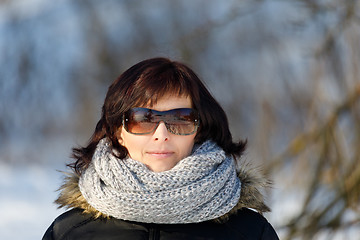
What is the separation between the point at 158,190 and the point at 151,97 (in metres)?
0.28


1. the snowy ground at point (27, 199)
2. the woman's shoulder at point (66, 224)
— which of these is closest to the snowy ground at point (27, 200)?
the snowy ground at point (27, 199)

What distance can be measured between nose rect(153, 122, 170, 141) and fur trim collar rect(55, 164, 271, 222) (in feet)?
1.03

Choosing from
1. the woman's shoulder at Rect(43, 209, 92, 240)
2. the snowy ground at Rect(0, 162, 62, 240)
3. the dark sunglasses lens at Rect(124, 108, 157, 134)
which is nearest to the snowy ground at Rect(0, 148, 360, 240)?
the snowy ground at Rect(0, 162, 62, 240)

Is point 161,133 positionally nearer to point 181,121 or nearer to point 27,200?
point 181,121

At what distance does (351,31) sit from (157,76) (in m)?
1.94

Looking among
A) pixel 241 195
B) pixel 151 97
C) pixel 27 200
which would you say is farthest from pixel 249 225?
pixel 27 200

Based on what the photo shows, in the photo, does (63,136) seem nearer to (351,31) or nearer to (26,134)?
(26,134)

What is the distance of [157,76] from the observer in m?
1.58

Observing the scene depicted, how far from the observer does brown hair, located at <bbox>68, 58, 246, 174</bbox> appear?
5.10ft

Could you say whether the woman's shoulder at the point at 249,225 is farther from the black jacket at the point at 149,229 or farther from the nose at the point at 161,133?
the nose at the point at 161,133

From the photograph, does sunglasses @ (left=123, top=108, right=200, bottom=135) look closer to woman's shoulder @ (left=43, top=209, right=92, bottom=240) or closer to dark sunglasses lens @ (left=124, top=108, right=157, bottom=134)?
dark sunglasses lens @ (left=124, top=108, right=157, bottom=134)

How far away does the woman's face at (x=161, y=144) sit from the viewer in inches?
59.8

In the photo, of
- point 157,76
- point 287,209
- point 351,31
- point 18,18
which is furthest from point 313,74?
point 18,18

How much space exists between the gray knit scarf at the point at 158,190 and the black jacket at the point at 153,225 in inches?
1.8
